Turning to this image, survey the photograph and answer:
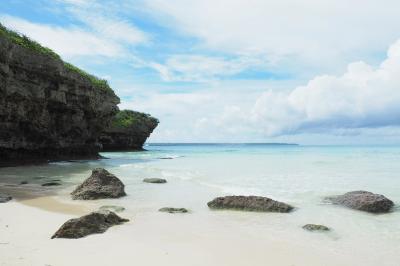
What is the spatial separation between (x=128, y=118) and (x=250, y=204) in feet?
178

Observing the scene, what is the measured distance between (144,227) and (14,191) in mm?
7421

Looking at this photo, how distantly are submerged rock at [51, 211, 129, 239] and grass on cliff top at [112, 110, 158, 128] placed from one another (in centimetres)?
5156

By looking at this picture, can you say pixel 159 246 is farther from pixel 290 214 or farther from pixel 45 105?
pixel 45 105

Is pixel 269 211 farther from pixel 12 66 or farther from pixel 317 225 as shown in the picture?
pixel 12 66

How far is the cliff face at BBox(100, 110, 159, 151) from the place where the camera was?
6022 centimetres

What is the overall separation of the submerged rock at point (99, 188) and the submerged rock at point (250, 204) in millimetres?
3561

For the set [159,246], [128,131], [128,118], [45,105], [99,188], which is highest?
[128,118]

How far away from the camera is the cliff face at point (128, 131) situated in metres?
60.2

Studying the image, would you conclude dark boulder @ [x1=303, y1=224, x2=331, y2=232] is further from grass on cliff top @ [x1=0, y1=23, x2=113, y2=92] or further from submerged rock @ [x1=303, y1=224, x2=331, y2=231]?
grass on cliff top @ [x1=0, y1=23, x2=113, y2=92]

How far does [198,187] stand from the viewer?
15.9 metres

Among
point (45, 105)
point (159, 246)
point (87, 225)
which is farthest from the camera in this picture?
point (45, 105)

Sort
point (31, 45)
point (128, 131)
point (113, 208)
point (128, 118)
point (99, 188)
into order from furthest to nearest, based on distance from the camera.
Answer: point (128, 118) → point (128, 131) → point (31, 45) → point (99, 188) → point (113, 208)

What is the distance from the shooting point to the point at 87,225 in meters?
7.64

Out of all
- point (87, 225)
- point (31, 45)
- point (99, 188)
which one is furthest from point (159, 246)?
point (31, 45)
